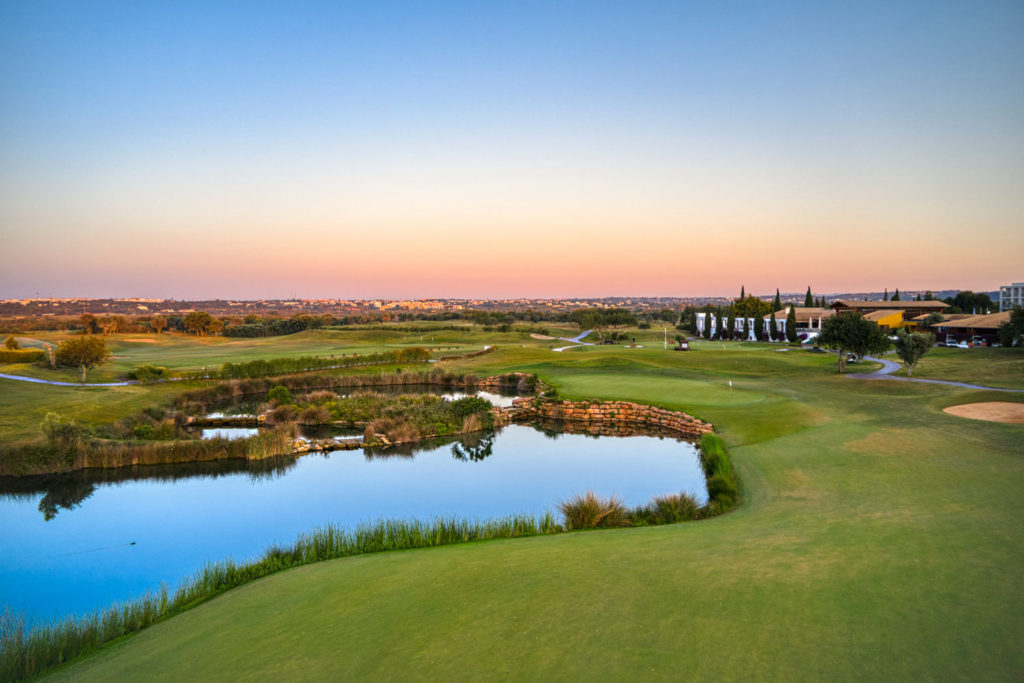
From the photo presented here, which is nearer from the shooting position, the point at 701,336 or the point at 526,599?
the point at 526,599

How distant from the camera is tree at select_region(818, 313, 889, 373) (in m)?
32.3

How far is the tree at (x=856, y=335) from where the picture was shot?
106 feet

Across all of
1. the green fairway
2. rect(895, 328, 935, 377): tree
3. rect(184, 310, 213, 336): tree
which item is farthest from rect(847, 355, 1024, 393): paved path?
rect(184, 310, 213, 336): tree

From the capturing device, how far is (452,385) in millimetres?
42531

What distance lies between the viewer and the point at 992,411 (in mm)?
19672

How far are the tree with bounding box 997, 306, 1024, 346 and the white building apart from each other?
59.5 m

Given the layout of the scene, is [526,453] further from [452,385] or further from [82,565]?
[452,385]

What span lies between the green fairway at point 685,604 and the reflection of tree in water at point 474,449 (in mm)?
11881

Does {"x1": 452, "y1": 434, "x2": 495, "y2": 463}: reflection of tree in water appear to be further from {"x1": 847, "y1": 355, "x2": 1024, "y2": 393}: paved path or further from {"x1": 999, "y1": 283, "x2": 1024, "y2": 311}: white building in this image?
{"x1": 999, "y1": 283, "x2": 1024, "y2": 311}: white building

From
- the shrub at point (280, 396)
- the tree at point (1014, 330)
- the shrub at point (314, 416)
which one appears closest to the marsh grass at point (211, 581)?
the shrub at point (314, 416)

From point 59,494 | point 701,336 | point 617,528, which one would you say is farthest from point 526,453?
point 701,336

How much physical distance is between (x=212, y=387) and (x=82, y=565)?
2497 cm

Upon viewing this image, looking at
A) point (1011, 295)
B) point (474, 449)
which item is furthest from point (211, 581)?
point (1011, 295)

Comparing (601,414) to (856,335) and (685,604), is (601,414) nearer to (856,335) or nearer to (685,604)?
(856,335)
